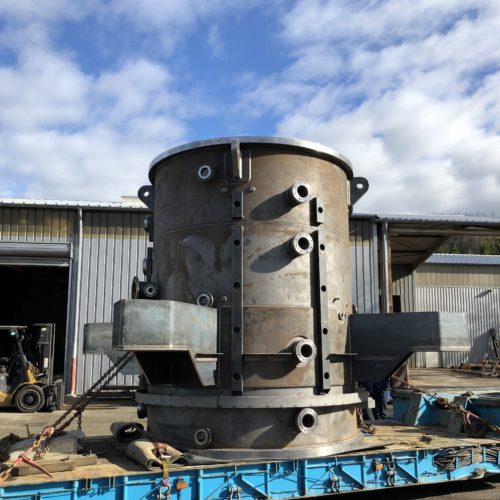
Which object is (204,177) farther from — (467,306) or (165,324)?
(467,306)

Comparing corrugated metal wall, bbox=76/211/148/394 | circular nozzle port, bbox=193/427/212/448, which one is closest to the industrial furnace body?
circular nozzle port, bbox=193/427/212/448

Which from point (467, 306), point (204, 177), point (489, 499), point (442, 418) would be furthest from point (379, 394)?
point (467, 306)

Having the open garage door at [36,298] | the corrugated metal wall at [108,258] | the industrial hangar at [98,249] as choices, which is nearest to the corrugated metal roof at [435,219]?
the industrial hangar at [98,249]

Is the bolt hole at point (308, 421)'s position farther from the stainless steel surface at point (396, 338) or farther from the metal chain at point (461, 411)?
the metal chain at point (461, 411)

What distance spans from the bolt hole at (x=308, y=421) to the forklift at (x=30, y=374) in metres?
12.2

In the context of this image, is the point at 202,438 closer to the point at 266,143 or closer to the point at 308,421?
the point at 308,421

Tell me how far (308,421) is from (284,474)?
0.57 meters

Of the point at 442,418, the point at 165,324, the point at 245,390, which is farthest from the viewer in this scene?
the point at 442,418

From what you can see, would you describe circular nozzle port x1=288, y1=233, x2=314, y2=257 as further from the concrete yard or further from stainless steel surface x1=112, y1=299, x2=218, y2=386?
the concrete yard

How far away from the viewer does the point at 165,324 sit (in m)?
4.81

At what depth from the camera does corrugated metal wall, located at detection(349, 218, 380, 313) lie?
1742cm

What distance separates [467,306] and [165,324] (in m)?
30.5

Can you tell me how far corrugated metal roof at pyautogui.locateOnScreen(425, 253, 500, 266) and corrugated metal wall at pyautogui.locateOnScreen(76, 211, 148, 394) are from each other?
68.8ft

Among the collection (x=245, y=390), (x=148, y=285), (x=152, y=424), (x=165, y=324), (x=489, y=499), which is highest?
(x=148, y=285)
